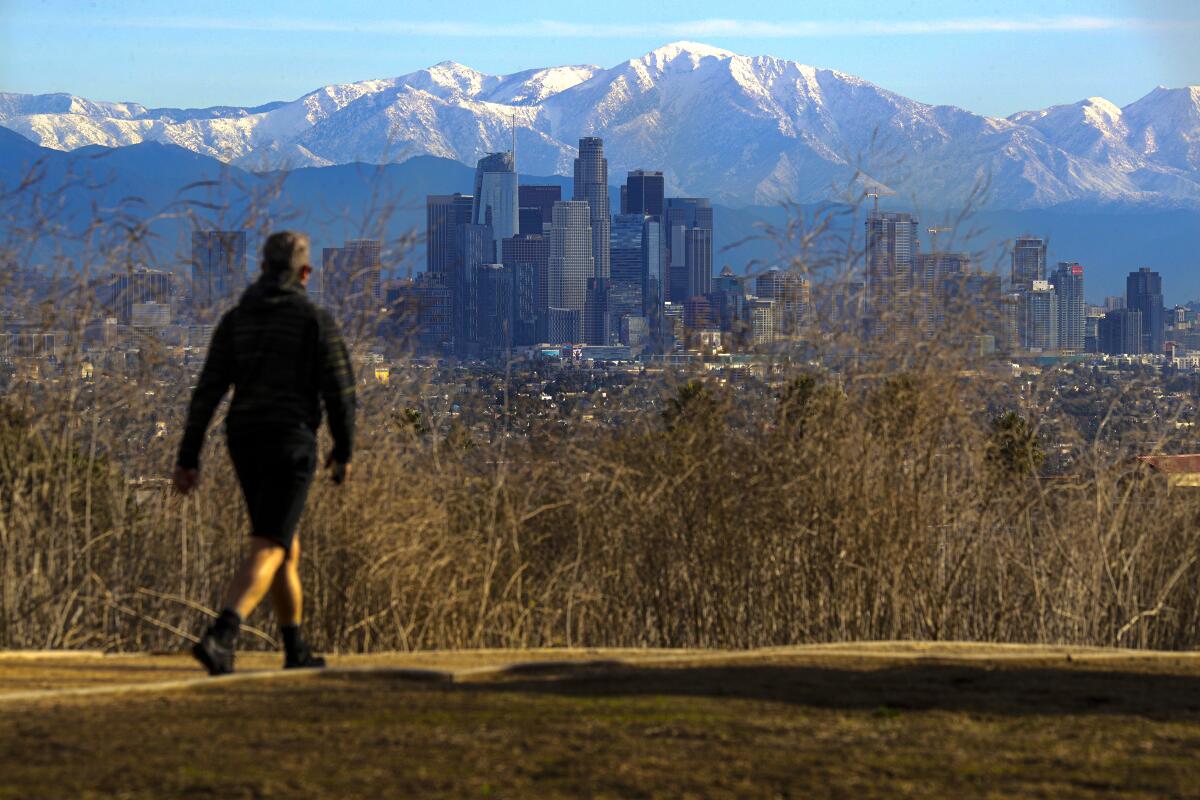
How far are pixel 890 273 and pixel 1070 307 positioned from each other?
10530 millimetres

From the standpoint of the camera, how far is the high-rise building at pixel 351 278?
9484 millimetres

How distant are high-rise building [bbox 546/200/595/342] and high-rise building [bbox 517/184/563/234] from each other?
1112mm

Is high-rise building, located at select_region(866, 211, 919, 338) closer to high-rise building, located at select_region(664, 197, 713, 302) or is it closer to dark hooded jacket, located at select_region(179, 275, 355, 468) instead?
high-rise building, located at select_region(664, 197, 713, 302)

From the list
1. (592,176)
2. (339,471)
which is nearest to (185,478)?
(339,471)

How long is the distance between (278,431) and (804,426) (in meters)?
3.66

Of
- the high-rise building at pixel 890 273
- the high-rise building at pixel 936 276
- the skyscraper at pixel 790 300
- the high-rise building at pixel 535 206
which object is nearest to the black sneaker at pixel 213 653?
the skyscraper at pixel 790 300

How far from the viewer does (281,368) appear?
6.53 meters

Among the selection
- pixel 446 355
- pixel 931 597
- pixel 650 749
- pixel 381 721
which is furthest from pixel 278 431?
pixel 446 355

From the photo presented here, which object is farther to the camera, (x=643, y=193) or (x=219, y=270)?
(x=643, y=193)

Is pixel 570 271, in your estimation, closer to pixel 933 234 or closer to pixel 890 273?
pixel 933 234

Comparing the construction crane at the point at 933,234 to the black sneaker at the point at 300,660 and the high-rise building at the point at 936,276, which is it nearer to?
the high-rise building at the point at 936,276

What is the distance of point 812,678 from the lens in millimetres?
6473

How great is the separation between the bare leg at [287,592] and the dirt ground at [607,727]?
251 mm

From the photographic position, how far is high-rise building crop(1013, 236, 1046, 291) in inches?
473
